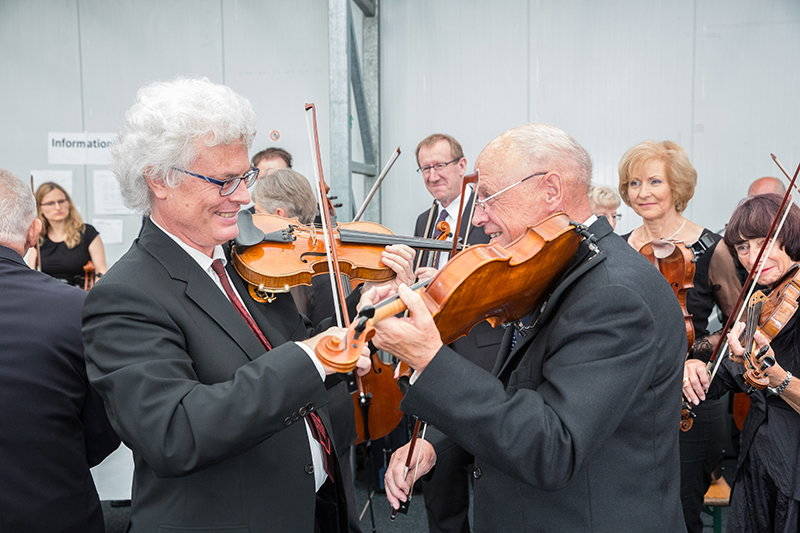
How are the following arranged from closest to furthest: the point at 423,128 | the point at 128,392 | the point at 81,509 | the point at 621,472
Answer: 1. the point at 128,392
2. the point at 621,472
3. the point at 81,509
4. the point at 423,128

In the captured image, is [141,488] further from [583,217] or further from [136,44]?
[136,44]

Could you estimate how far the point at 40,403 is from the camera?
5.99 ft

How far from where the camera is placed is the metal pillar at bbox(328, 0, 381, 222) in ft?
13.8

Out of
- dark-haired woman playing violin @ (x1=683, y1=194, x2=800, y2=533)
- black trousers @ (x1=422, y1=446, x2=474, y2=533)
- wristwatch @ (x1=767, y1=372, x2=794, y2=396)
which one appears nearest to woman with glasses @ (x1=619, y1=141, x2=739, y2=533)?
dark-haired woman playing violin @ (x1=683, y1=194, x2=800, y2=533)

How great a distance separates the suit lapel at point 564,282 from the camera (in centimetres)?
151

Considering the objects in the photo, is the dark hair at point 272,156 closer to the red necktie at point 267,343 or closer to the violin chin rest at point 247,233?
the violin chin rest at point 247,233

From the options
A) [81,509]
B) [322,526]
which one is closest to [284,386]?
[322,526]

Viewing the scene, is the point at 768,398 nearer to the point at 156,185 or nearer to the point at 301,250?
the point at 301,250

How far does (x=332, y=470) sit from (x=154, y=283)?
67 centimetres

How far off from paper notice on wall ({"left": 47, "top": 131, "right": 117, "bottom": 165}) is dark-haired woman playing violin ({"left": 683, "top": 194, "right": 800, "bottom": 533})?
5236mm

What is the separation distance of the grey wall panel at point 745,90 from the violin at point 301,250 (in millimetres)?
3635

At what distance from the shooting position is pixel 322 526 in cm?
183

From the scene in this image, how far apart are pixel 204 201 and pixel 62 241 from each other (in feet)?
13.5

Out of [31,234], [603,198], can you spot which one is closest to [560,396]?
[31,234]
